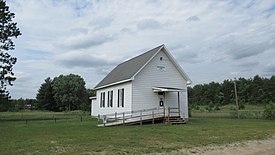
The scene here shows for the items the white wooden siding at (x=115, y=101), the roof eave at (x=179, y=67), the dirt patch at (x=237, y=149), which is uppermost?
the roof eave at (x=179, y=67)

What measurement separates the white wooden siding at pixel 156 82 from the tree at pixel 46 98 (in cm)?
5155

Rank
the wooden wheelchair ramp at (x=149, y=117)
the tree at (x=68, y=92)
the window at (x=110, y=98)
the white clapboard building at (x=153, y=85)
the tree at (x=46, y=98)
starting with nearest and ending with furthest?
1. the wooden wheelchair ramp at (x=149, y=117)
2. the white clapboard building at (x=153, y=85)
3. the window at (x=110, y=98)
4. the tree at (x=68, y=92)
5. the tree at (x=46, y=98)

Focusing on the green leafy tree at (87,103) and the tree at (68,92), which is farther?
the tree at (68,92)

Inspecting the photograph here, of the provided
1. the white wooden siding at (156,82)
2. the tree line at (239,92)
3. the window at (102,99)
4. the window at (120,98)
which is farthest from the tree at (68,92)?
the white wooden siding at (156,82)

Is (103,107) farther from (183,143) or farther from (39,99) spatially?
(39,99)

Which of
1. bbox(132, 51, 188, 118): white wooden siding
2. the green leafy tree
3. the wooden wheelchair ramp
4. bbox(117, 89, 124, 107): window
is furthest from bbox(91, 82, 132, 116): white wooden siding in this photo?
the green leafy tree

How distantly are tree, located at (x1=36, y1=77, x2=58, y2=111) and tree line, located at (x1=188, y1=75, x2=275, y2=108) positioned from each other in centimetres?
3537

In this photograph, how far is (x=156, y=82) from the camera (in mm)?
22469

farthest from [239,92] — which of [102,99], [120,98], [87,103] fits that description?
[120,98]

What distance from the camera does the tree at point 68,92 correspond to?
6606cm

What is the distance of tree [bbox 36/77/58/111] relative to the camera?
68250mm

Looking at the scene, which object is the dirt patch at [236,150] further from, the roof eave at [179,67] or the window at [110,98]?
the window at [110,98]

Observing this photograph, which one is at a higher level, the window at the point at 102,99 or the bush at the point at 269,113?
the window at the point at 102,99

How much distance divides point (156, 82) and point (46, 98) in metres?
52.3
